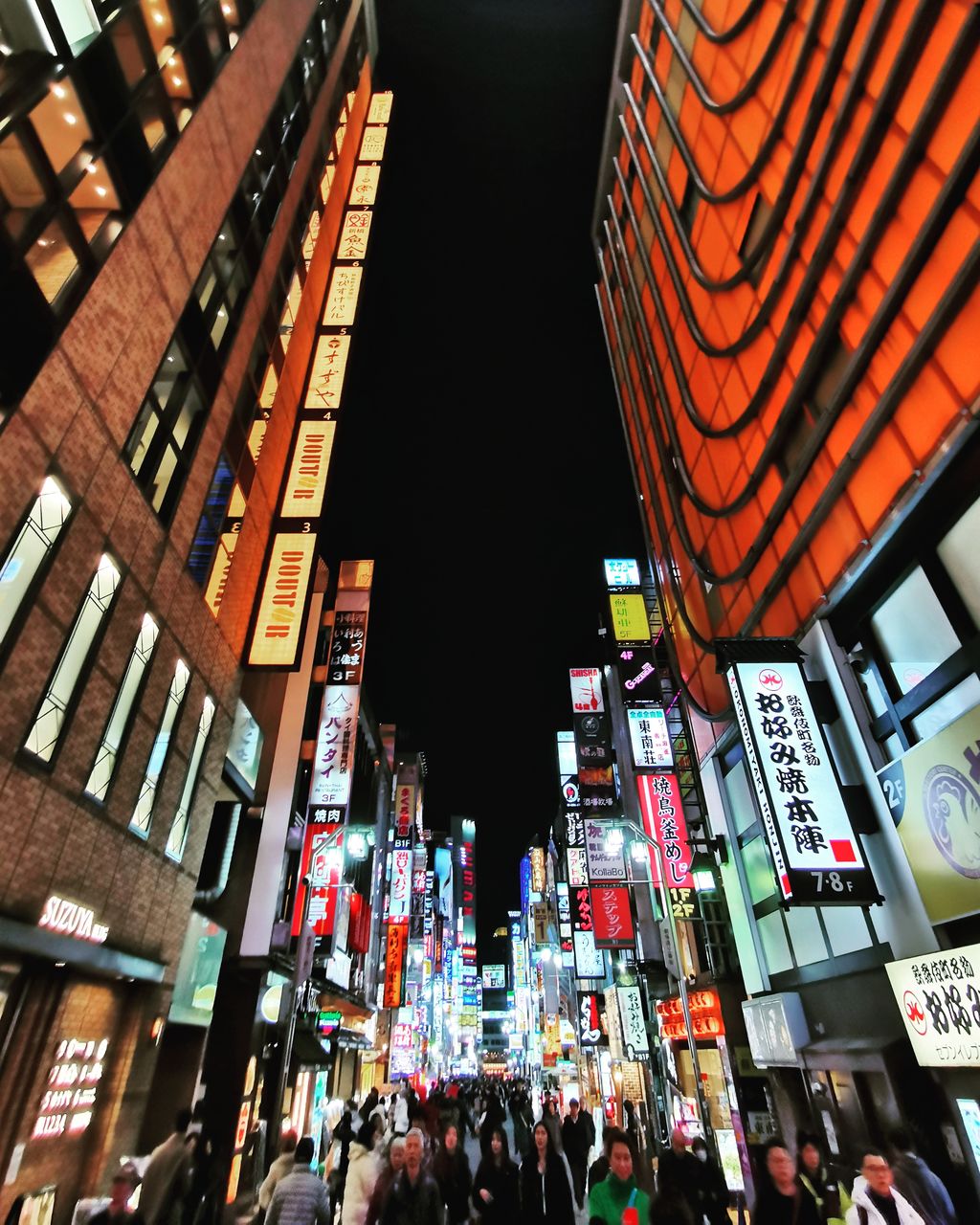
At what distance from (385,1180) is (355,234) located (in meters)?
30.2

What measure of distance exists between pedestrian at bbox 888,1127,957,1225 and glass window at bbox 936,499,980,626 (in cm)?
651

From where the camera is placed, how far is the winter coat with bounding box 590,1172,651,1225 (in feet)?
22.0

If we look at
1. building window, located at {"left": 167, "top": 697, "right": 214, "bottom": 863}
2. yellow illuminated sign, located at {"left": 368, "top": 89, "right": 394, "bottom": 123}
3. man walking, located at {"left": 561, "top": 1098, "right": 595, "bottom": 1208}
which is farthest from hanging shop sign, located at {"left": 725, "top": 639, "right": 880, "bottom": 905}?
yellow illuminated sign, located at {"left": 368, "top": 89, "right": 394, "bottom": 123}

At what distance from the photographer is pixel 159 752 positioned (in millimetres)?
14203

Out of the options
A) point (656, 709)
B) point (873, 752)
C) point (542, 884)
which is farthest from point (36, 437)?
point (542, 884)

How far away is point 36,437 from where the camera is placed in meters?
9.50

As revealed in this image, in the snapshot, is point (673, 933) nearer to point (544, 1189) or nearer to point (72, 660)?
point (544, 1189)

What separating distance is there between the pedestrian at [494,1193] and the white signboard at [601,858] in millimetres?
17201

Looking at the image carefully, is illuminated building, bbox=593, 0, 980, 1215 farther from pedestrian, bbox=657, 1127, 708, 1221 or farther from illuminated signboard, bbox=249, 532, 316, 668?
illuminated signboard, bbox=249, 532, 316, 668

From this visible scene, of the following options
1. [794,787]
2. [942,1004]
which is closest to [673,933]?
[794,787]

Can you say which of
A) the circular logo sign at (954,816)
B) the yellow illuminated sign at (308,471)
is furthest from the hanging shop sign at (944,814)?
the yellow illuminated sign at (308,471)

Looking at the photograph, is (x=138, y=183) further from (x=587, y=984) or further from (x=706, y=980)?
(x=587, y=984)

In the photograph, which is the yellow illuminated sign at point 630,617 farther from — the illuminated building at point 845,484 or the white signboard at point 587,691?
the illuminated building at point 845,484

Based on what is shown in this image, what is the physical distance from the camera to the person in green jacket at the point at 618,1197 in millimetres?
6691
